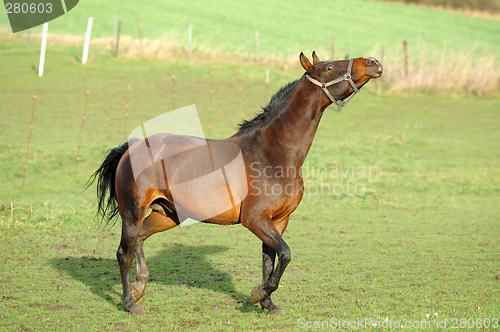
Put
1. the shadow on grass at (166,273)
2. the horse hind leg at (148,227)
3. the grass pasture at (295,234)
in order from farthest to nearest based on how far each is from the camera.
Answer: the shadow on grass at (166,273), the horse hind leg at (148,227), the grass pasture at (295,234)

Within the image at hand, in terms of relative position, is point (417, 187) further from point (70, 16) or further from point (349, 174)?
point (70, 16)

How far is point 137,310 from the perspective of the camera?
5227 millimetres

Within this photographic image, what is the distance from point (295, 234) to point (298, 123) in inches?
170

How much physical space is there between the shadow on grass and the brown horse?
62 cm

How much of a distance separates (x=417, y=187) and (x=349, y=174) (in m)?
1.77

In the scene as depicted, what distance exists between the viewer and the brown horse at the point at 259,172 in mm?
4879

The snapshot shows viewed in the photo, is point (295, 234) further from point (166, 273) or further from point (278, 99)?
point (278, 99)

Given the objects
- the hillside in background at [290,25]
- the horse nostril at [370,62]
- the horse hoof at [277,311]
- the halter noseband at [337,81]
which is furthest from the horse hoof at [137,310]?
the hillside in background at [290,25]

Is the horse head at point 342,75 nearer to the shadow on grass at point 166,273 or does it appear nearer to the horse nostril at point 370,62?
the horse nostril at point 370,62

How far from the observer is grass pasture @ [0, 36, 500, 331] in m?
5.32

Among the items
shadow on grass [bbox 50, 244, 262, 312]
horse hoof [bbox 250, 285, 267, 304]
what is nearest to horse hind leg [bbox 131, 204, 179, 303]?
shadow on grass [bbox 50, 244, 262, 312]

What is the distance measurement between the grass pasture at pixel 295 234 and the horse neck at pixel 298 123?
1721 mm

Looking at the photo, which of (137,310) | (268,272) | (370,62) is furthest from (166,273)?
(370,62)

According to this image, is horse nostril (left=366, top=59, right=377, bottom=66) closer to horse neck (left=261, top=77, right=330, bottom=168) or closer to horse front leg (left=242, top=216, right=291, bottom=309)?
horse neck (left=261, top=77, right=330, bottom=168)
